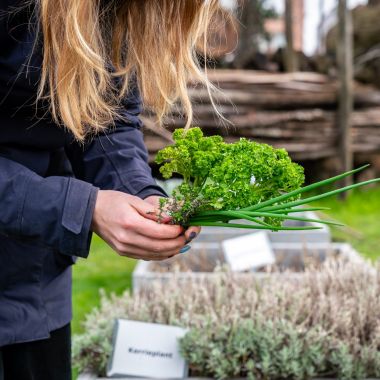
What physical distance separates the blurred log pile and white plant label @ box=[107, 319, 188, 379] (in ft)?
16.9

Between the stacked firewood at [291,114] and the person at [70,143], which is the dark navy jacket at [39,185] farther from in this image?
the stacked firewood at [291,114]

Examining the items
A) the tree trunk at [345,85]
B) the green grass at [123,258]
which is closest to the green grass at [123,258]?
the green grass at [123,258]

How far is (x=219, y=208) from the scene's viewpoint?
133cm

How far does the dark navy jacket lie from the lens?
51.4 inches

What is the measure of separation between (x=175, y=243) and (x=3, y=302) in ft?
1.41

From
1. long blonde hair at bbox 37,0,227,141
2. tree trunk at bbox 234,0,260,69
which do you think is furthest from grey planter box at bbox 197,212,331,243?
tree trunk at bbox 234,0,260,69

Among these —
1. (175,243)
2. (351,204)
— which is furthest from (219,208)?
(351,204)

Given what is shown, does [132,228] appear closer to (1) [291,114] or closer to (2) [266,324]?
(2) [266,324]

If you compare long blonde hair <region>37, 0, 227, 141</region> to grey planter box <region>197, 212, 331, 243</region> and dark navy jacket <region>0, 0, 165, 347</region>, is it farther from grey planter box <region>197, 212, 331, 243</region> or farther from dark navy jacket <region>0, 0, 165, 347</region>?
grey planter box <region>197, 212, 331, 243</region>

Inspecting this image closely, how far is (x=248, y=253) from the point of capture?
4.01 m

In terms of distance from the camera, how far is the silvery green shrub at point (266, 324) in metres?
2.58

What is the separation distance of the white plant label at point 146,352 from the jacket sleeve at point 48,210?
4.65 feet

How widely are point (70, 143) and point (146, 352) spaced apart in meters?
1.27

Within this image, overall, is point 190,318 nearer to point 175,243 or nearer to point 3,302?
point 3,302
